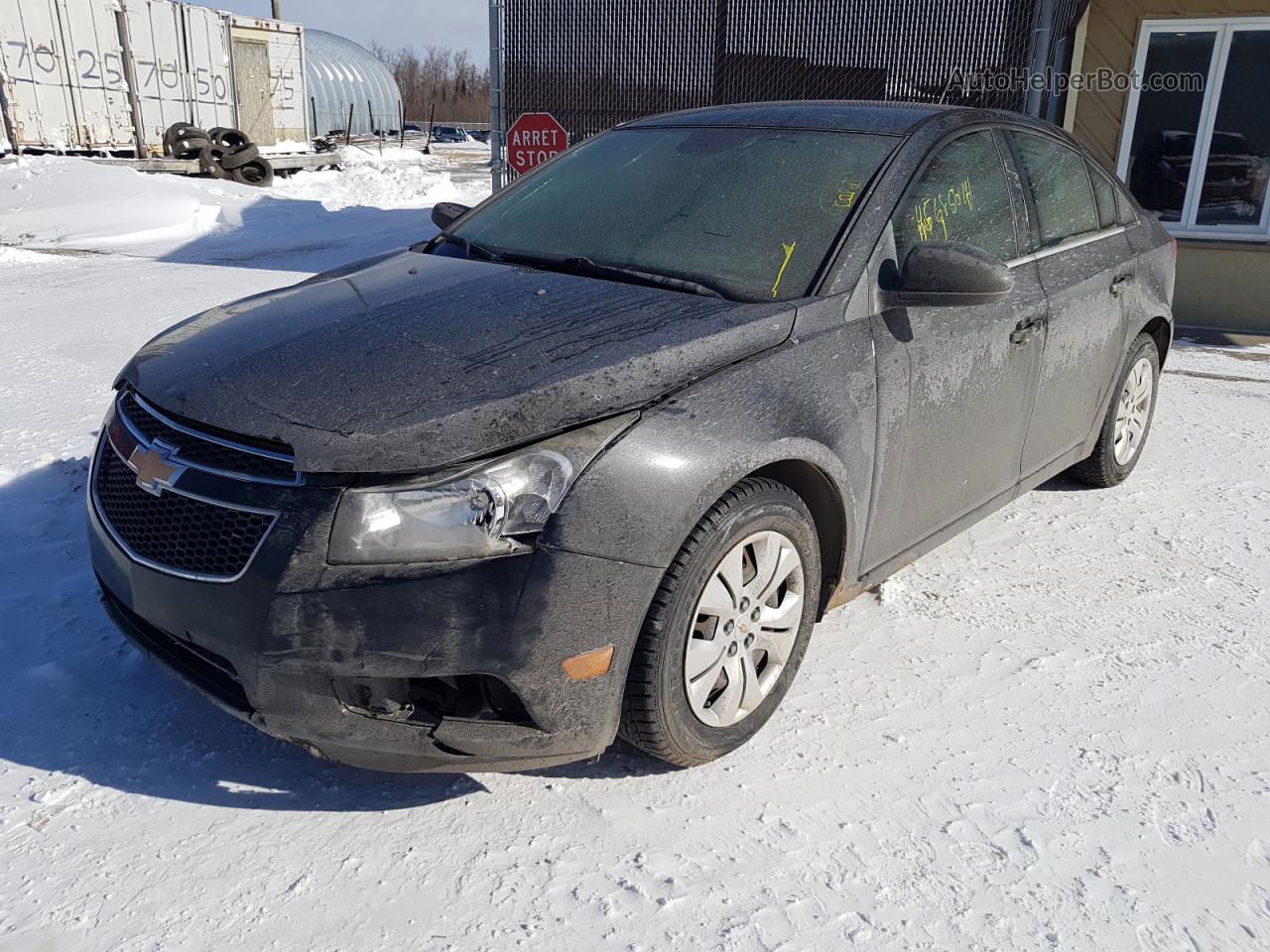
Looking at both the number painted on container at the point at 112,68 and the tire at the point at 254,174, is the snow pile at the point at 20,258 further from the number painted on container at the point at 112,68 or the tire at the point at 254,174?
the number painted on container at the point at 112,68

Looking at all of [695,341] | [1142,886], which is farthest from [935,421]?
[1142,886]

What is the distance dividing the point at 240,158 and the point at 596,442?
18906 mm

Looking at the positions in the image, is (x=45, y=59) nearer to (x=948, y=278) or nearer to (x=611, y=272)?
(x=611, y=272)

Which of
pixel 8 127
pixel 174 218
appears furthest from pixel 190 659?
pixel 8 127

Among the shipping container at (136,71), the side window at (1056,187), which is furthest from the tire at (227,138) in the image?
the side window at (1056,187)

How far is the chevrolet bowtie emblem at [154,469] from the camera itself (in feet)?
7.73

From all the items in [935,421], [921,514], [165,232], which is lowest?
[165,232]

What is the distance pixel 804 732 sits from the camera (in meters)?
2.87

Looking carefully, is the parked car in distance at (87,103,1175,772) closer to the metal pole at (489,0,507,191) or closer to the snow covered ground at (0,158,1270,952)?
the snow covered ground at (0,158,1270,952)

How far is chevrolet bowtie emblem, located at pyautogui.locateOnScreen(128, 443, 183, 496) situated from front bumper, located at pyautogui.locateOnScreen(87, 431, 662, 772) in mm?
207

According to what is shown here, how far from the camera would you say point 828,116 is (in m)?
3.47

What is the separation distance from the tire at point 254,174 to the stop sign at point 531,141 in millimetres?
9733

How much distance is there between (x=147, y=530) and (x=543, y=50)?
10.3 m

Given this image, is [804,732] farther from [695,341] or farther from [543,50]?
[543,50]
